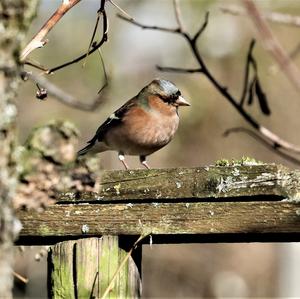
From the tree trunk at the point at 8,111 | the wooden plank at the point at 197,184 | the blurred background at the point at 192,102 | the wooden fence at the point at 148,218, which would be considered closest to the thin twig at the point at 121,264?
the wooden fence at the point at 148,218

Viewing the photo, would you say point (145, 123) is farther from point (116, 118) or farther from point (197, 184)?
point (197, 184)

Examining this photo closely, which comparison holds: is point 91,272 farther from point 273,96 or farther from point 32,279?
point 273,96

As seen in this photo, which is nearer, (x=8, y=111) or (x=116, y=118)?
(x=8, y=111)

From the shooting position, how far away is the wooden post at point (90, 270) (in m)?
2.71

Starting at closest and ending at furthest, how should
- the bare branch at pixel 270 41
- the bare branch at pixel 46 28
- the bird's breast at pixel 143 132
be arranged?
1. the bare branch at pixel 270 41
2. the bare branch at pixel 46 28
3. the bird's breast at pixel 143 132

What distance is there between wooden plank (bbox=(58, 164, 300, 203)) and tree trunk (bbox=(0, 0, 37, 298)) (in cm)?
98

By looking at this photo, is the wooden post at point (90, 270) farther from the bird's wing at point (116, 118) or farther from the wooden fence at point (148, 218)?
the bird's wing at point (116, 118)

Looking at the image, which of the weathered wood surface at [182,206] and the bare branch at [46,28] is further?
the weathered wood surface at [182,206]

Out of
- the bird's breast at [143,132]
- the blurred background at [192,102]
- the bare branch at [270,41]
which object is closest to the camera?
the bare branch at [270,41]

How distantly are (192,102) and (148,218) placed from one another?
14004 millimetres

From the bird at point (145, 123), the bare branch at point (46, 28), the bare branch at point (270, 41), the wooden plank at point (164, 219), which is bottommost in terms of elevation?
the wooden plank at point (164, 219)

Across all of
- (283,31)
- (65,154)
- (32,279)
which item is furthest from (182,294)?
(65,154)

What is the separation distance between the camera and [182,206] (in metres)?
2.74

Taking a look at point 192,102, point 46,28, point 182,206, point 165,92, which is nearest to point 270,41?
point 46,28
